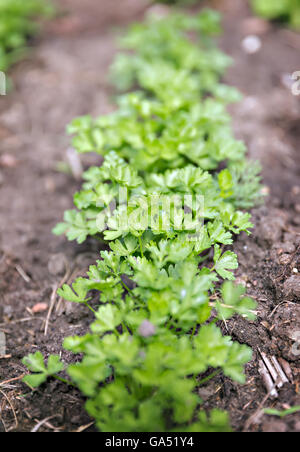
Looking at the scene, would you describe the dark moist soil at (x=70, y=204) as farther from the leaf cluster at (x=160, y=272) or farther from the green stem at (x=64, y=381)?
the leaf cluster at (x=160, y=272)

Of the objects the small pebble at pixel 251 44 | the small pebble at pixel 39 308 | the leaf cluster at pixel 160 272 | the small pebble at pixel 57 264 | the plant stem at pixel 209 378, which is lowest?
the small pebble at pixel 39 308

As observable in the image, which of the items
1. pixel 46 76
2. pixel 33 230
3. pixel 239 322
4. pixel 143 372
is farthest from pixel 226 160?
pixel 46 76

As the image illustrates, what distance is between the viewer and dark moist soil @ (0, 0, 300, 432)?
1.72 m

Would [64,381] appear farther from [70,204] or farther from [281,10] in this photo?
[281,10]

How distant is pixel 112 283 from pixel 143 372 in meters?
0.41

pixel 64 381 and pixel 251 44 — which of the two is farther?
pixel 251 44

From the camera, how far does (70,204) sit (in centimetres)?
278

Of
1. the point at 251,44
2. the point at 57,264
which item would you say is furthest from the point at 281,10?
the point at 57,264

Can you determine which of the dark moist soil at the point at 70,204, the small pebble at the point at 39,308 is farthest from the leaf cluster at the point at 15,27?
the small pebble at the point at 39,308

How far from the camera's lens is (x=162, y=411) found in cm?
150

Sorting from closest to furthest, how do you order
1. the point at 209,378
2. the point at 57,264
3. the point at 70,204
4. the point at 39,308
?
1. the point at 209,378
2. the point at 39,308
3. the point at 57,264
4. the point at 70,204

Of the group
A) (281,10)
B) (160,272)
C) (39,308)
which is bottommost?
(39,308)

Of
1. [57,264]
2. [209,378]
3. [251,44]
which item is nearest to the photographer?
[209,378]

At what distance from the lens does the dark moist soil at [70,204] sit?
1720mm
